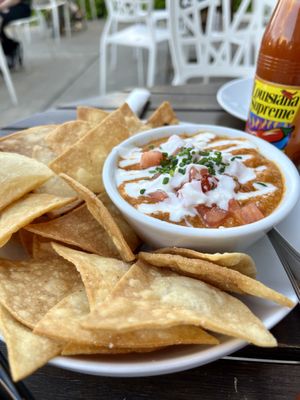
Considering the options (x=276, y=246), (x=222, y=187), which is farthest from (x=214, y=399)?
(x=222, y=187)

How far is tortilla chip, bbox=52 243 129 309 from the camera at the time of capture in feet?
2.80

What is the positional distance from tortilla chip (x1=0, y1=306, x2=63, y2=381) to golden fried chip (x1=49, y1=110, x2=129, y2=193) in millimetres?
564

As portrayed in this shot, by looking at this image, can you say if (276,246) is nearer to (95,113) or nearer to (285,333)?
(285,333)

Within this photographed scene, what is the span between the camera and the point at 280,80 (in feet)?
4.30

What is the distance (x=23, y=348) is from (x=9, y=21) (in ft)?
20.7

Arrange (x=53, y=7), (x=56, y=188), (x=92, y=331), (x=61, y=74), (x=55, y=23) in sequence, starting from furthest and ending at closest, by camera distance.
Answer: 1. (x=55, y=23)
2. (x=53, y=7)
3. (x=61, y=74)
4. (x=56, y=188)
5. (x=92, y=331)

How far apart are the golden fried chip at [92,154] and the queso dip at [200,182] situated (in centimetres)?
7

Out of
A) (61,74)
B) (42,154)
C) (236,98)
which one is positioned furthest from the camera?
(61,74)

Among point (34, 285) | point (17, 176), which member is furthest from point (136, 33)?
point (34, 285)

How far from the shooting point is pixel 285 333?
92 cm

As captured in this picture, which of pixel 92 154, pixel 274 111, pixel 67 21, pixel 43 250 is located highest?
pixel 274 111

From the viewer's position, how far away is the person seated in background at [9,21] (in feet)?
19.0

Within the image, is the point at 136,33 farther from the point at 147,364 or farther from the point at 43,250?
the point at 147,364

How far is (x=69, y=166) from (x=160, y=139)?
38cm
